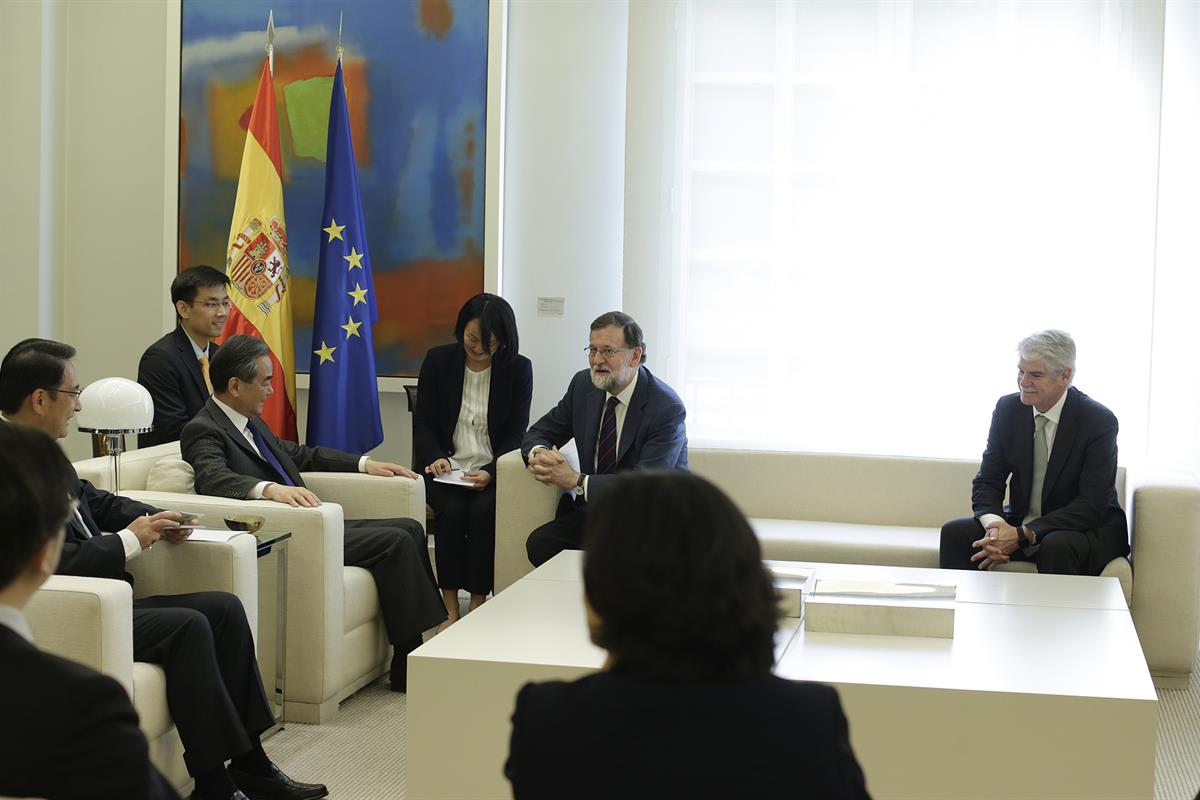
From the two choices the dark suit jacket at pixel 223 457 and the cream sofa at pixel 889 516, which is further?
the cream sofa at pixel 889 516

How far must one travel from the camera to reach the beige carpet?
11.4ft

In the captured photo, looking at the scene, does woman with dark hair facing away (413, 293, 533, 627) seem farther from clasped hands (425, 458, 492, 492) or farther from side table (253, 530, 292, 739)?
side table (253, 530, 292, 739)

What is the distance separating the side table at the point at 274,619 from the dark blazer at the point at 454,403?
1444 mm

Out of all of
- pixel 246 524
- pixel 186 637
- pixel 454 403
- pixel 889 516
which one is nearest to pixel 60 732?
pixel 186 637

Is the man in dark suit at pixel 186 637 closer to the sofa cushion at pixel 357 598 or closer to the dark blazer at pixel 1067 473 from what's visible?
the sofa cushion at pixel 357 598

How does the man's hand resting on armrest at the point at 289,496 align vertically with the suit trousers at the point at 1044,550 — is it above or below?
above

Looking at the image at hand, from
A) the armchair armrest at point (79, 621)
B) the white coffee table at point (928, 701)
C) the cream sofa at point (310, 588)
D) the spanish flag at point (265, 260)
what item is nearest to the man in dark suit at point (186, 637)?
the armchair armrest at point (79, 621)

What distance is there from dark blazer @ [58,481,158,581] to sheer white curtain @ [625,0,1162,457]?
290 cm

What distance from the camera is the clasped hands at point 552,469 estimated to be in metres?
4.89

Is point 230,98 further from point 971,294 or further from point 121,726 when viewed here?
point 121,726

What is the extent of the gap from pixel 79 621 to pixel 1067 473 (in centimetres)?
347

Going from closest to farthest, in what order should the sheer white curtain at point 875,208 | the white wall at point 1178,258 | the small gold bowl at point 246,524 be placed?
1. the small gold bowl at point 246,524
2. the white wall at point 1178,258
3. the sheer white curtain at point 875,208

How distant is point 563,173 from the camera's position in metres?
6.16

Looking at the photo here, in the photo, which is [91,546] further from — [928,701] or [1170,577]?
[1170,577]
